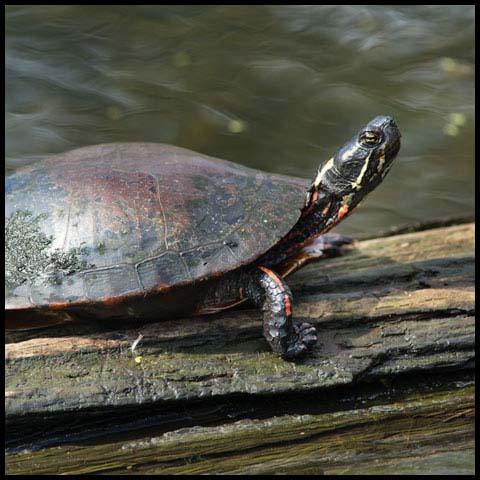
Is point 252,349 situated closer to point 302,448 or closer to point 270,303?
point 270,303

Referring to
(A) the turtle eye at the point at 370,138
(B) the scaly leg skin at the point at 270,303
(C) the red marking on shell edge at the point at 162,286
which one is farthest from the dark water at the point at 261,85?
(C) the red marking on shell edge at the point at 162,286

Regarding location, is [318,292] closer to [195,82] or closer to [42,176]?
[42,176]

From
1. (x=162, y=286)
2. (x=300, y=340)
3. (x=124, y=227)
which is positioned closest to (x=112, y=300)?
(x=162, y=286)

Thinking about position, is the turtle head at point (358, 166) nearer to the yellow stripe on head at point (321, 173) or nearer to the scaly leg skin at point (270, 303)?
the yellow stripe on head at point (321, 173)

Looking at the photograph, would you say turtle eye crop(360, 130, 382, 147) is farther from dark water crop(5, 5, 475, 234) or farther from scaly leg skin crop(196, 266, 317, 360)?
dark water crop(5, 5, 475, 234)

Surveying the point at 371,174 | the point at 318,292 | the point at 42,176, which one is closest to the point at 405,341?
the point at 318,292

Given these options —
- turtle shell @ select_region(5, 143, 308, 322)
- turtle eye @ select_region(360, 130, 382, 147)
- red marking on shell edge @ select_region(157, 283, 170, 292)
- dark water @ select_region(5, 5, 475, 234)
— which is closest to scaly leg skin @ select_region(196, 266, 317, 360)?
turtle shell @ select_region(5, 143, 308, 322)
